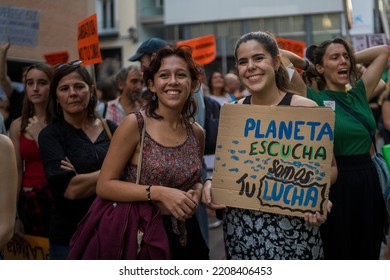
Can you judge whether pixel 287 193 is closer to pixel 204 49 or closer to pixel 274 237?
pixel 274 237

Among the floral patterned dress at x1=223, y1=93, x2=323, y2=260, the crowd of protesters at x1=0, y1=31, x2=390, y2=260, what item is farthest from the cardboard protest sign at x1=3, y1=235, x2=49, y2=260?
the floral patterned dress at x1=223, y1=93, x2=323, y2=260

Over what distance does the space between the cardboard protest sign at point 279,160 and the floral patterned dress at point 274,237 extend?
82 millimetres

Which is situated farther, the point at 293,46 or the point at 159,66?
the point at 293,46

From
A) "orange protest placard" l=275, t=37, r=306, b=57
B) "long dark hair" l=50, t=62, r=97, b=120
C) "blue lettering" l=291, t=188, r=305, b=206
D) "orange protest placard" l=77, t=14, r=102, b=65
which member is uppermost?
"orange protest placard" l=275, t=37, r=306, b=57

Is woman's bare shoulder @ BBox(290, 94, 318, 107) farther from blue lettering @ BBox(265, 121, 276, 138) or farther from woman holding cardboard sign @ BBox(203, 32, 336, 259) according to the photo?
blue lettering @ BBox(265, 121, 276, 138)

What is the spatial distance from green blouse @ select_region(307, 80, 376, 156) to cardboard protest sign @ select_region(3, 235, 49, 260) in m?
1.93

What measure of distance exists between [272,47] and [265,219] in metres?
0.85

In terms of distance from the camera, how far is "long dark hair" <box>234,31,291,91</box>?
2.46 m

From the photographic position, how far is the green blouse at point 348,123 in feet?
A: 9.85

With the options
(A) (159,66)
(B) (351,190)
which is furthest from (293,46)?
(A) (159,66)

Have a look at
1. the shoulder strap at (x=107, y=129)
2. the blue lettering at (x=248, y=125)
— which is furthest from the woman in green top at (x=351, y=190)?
the shoulder strap at (x=107, y=129)

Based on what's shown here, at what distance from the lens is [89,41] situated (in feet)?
14.3
